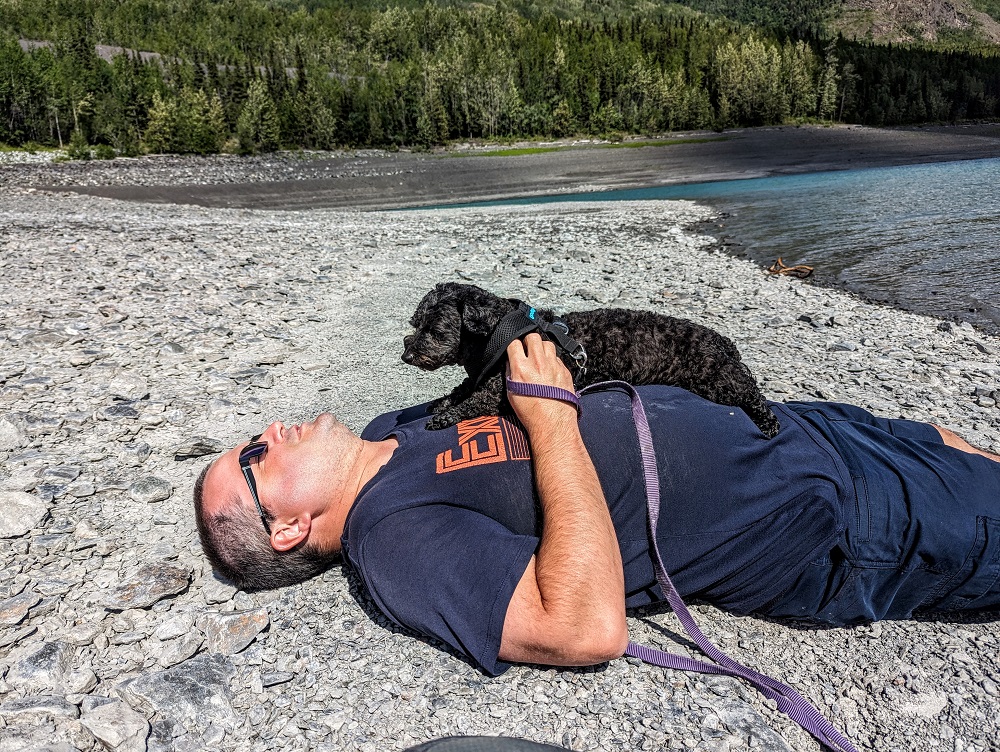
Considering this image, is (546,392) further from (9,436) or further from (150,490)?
(9,436)

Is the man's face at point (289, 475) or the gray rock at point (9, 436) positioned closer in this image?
the man's face at point (289, 475)

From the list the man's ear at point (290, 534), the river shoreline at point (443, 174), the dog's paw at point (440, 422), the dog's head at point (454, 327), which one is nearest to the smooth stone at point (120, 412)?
the dog's head at point (454, 327)

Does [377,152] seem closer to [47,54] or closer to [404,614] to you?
[47,54]

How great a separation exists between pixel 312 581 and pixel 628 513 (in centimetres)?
201

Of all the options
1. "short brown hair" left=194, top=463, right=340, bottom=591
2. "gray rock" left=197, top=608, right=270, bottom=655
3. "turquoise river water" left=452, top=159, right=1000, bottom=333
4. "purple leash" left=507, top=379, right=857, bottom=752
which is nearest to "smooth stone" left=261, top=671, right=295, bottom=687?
"gray rock" left=197, top=608, right=270, bottom=655

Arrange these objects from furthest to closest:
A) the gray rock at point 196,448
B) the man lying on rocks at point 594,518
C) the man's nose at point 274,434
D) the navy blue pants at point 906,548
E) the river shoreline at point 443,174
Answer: the river shoreline at point 443,174 → the gray rock at point 196,448 → the man's nose at point 274,434 → the navy blue pants at point 906,548 → the man lying on rocks at point 594,518

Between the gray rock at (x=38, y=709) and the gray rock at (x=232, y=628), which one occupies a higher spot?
the gray rock at (x=38, y=709)

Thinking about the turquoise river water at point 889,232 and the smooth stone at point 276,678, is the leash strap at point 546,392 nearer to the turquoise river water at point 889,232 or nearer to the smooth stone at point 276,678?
the smooth stone at point 276,678

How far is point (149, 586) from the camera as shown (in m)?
3.58

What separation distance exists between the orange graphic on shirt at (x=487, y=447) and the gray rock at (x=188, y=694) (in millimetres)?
1433

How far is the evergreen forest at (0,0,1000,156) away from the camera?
92250mm

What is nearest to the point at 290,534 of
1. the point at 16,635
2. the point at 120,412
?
the point at 16,635

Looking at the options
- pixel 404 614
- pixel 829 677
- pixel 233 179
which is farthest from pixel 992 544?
pixel 233 179

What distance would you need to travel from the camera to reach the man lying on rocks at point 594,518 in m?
2.49
